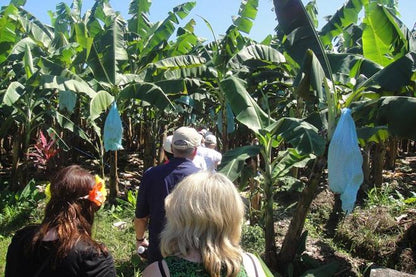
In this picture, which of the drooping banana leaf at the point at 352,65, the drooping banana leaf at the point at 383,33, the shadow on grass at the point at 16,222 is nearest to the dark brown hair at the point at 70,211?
the drooping banana leaf at the point at 352,65

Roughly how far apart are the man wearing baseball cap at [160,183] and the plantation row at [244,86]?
3.64 feet

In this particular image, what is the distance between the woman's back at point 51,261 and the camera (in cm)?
177

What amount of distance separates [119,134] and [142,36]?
142 inches

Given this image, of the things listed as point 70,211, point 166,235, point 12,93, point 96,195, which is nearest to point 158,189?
point 96,195

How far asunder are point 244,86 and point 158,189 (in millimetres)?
3147

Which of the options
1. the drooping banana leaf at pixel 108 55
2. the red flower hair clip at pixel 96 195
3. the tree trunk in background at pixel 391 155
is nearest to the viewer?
the red flower hair clip at pixel 96 195

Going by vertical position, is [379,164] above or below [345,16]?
below

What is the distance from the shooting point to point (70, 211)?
1924mm

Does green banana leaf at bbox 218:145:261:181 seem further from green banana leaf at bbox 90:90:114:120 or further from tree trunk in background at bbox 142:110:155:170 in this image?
tree trunk in background at bbox 142:110:155:170

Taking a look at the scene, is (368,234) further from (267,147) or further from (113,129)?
(113,129)

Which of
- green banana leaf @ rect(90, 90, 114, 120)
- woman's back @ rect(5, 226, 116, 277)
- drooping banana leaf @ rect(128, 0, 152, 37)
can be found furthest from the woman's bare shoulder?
drooping banana leaf @ rect(128, 0, 152, 37)

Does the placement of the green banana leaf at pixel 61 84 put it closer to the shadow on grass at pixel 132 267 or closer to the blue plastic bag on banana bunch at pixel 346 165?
the shadow on grass at pixel 132 267

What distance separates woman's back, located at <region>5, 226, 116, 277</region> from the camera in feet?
5.82

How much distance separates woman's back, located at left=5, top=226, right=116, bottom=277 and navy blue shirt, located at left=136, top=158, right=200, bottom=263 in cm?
109
